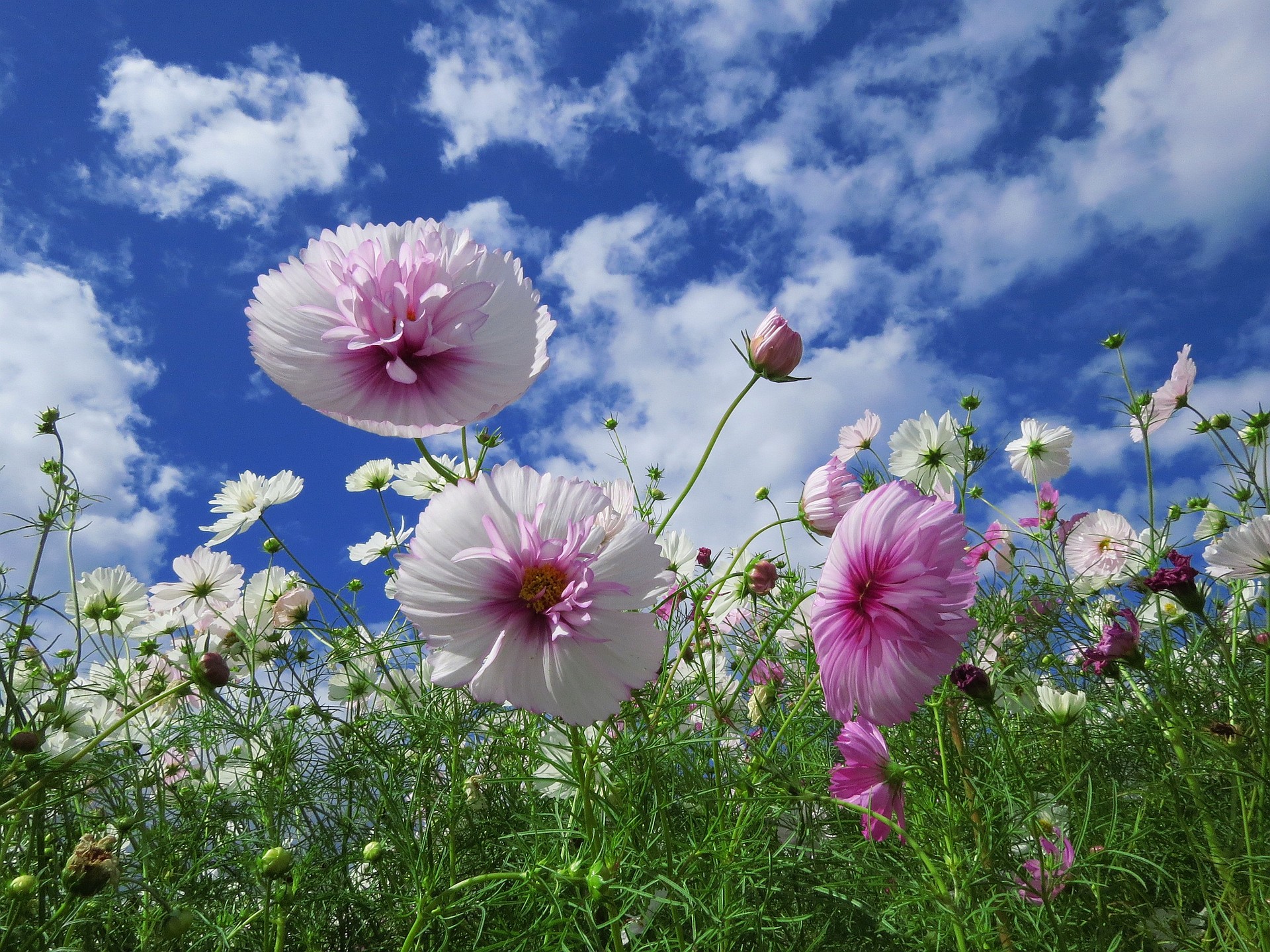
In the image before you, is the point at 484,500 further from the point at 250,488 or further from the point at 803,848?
the point at 250,488

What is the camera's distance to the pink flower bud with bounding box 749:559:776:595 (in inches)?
38.3

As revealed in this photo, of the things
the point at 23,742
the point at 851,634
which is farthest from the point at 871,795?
the point at 23,742

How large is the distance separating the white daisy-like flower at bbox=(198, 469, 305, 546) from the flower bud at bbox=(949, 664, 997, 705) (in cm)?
100

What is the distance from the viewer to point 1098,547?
6.00 feet

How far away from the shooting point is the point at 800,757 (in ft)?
3.51

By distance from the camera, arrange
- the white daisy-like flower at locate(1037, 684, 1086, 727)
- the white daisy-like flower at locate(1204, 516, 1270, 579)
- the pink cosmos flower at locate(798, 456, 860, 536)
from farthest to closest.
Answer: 1. the white daisy-like flower at locate(1204, 516, 1270, 579)
2. the white daisy-like flower at locate(1037, 684, 1086, 727)
3. the pink cosmos flower at locate(798, 456, 860, 536)

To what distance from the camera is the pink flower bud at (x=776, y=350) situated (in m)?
0.64

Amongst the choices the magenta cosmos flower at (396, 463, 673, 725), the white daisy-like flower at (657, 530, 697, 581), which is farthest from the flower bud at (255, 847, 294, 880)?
the white daisy-like flower at (657, 530, 697, 581)

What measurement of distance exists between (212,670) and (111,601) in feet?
3.50

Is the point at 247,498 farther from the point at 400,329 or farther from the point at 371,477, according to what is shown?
the point at 400,329

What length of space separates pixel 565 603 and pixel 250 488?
3.91 feet

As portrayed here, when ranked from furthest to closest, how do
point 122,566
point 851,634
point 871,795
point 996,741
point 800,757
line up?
point 122,566 → point 996,741 → point 800,757 → point 871,795 → point 851,634

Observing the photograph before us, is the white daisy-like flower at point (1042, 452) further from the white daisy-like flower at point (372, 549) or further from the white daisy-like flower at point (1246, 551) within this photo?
the white daisy-like flower at point (372, 549)

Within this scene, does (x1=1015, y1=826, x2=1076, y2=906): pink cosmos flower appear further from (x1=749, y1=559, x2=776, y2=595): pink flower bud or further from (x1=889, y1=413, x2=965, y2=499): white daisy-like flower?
(x1=889, y1=413, x2=965, y2=499): white daisy-like flower
